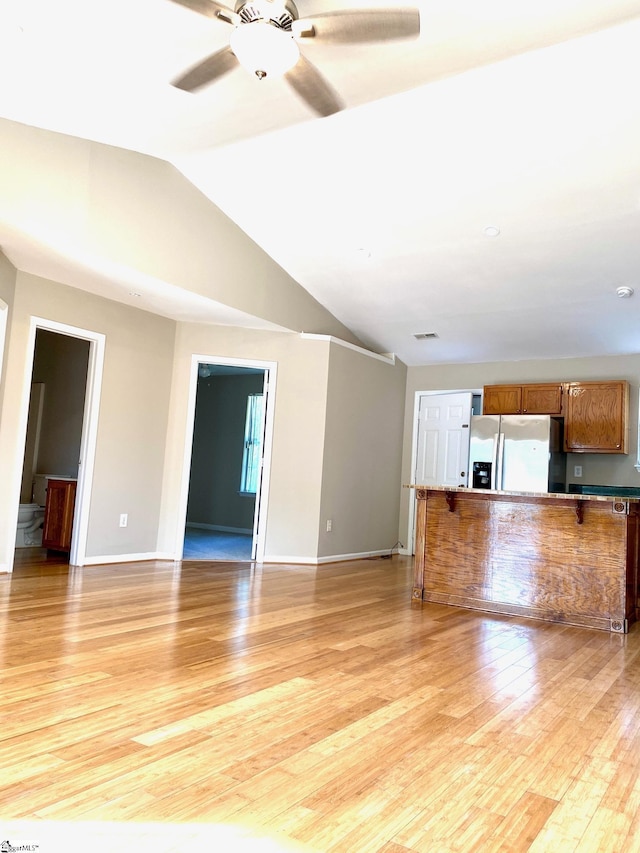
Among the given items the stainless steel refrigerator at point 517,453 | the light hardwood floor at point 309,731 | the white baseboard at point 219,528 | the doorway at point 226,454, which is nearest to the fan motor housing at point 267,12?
the light hardwood floor at point 309,731

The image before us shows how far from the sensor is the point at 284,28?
275cm

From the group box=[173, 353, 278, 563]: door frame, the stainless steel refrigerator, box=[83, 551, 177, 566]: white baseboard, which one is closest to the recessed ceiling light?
the stainless steel refrigerator

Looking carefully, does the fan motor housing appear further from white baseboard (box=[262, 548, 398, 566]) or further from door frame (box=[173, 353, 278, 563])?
white baseboard (box=[262, 548, 398, 566])

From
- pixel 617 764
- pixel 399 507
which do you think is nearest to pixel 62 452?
pixel 399 507

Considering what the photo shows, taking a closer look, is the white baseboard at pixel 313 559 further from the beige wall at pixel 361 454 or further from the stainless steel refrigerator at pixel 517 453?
the stainless steel refrigerator at pixel 517 453

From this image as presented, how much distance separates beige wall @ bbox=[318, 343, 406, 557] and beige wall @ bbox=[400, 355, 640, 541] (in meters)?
0.14

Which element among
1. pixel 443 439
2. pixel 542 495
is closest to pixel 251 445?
pixel 443 439

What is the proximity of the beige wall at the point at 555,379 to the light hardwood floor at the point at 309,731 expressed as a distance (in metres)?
3.03

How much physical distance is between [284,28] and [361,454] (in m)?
5.03

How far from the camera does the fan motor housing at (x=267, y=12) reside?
2.64 meters

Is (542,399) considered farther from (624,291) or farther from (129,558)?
(129,558)

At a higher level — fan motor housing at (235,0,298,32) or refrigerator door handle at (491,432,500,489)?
fan motor housing at (235,0,298,32)

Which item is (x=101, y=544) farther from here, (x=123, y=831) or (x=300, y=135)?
(x=123, y=831)

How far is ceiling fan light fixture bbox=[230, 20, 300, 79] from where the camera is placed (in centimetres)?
268
